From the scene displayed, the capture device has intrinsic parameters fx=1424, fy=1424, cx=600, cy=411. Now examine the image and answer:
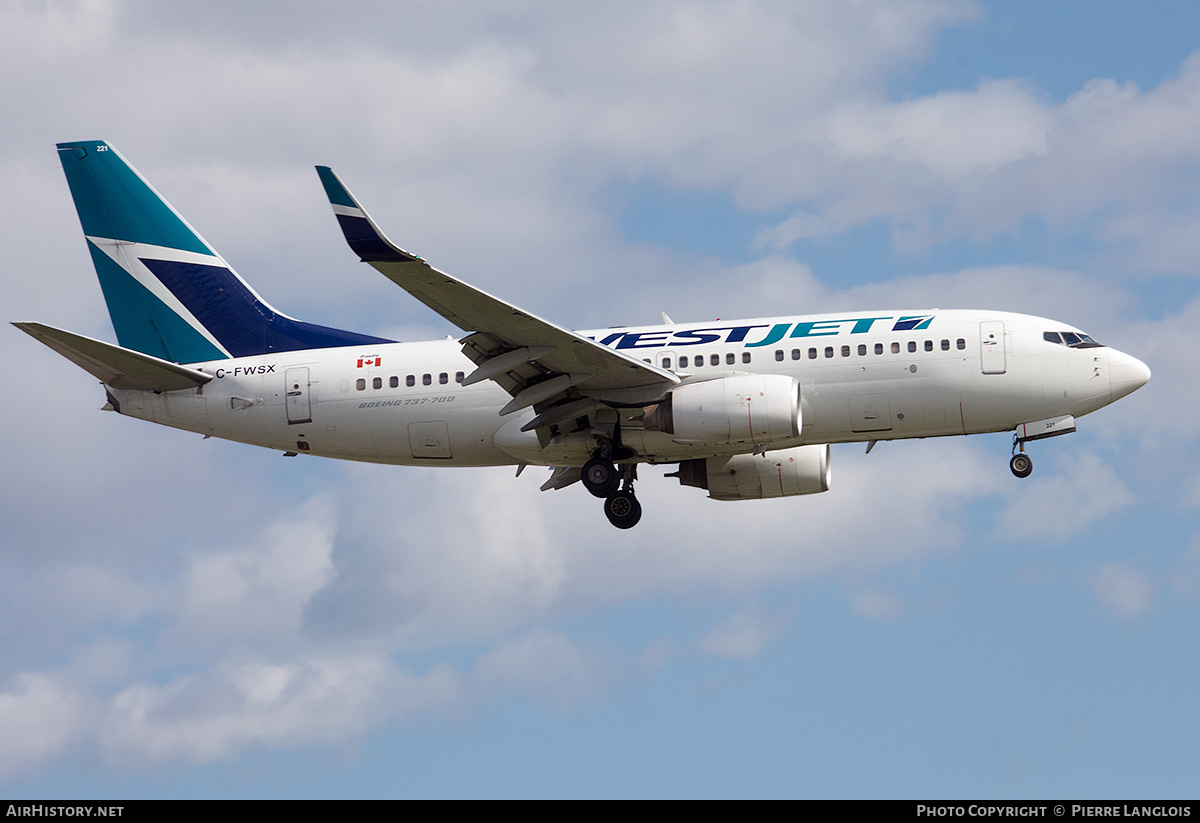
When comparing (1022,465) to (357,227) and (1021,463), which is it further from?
(357,227)

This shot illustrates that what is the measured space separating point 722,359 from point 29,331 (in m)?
18.1

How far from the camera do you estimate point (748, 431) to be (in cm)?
3703

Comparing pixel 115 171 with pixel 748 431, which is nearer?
pixel 748 431

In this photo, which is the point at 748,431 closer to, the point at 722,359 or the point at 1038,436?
the point at 722,359

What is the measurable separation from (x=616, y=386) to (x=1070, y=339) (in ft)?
41.2

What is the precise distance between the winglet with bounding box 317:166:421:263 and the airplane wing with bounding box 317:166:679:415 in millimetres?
22

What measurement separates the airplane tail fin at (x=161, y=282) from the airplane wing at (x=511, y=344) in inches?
264

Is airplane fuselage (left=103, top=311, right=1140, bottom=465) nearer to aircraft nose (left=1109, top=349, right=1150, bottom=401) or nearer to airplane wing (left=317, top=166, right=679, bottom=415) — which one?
aircraft nose (left=1109, top=349, right=1150, bottom=401)

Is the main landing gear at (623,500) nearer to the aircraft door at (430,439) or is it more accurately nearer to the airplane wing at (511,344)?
the airplane wing at (511,344)

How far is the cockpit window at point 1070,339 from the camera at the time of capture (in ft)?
128

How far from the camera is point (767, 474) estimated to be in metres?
43.3

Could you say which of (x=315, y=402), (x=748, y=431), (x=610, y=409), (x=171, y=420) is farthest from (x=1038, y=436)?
(x=171, y=420)
